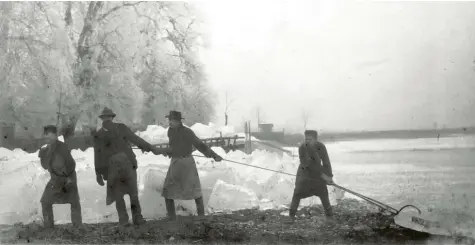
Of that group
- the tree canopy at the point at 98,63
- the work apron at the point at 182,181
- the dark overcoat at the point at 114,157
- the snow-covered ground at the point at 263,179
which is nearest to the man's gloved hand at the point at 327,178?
the snow-covered ground at the point at 263,179

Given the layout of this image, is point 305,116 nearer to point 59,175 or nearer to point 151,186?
point 151,186

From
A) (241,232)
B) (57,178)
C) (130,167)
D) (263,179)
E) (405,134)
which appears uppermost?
(405,134)

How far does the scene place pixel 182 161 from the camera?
5844mm

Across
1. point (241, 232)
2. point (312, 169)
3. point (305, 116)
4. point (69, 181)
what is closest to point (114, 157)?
point (69, 181)

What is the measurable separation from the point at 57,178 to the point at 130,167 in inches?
41.6

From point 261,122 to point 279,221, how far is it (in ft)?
5.15

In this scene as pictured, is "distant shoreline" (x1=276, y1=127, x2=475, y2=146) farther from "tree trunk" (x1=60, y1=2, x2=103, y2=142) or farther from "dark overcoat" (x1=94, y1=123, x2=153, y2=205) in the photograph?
"tree trunk" (x1=60, y1=2, x2=103, y2=142)

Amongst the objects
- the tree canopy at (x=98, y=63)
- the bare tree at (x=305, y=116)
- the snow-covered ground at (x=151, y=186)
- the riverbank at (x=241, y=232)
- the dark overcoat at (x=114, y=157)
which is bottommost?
the riverbank at (x=241, y=232)

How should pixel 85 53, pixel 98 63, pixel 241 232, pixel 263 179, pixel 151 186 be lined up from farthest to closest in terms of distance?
1. pixel 85 53
2. pixel 98 63
3. pixel 263 179
4. pixel 151 186
5. pixel 241 232

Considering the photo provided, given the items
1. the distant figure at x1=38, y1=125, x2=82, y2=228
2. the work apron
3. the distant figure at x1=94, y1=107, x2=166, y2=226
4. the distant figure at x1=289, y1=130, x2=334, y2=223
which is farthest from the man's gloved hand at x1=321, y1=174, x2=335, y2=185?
the distant figure at x1=38, y1=125, x2=82, y2=228

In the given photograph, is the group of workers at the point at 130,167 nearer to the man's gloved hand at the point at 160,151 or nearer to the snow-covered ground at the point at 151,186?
the man's gloved hand at the point at 160,151

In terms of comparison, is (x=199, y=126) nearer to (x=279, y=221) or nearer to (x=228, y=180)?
(x=228, y=180)

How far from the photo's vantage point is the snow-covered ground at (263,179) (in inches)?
249

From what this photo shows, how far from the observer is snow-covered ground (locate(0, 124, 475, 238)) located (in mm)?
6326
